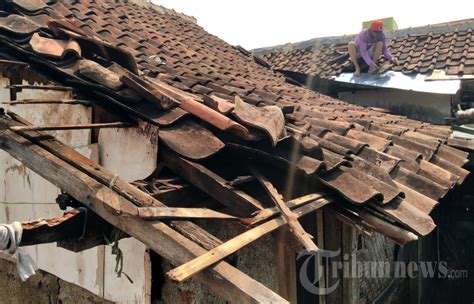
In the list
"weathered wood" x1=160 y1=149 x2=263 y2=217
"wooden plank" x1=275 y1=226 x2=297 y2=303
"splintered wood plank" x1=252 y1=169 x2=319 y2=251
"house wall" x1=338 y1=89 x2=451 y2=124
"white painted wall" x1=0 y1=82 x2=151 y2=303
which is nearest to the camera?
"splintered wood plank" x1=252 y1=169 x2=319 y2=251

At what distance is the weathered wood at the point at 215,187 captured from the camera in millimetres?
2467

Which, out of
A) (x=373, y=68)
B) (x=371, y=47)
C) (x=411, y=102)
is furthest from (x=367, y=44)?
(x=411, y=102)

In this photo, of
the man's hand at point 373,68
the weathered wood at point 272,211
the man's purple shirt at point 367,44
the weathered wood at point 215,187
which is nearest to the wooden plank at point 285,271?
the weathered wood at point 272,211

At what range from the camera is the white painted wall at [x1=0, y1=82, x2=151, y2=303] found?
293 cm

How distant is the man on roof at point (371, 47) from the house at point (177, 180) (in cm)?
594

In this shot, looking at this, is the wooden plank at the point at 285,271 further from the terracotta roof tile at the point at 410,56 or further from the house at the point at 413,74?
the terracotta roof tile at the point at 410,56

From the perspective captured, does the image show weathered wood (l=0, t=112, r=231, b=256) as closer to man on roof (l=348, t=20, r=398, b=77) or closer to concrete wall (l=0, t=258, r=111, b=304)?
concrete wall (l=0, t=258, r=111, b=304)

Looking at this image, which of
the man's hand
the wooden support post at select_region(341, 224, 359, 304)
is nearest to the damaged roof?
the wooden support post at select_region(341, 224, 359, 304)

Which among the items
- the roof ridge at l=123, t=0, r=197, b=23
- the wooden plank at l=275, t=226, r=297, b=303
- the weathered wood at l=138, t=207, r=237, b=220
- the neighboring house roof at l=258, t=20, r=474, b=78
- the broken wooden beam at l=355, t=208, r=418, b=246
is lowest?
the wooden plank at l=275, t=226, r=297, b=303

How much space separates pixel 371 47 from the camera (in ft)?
33.3

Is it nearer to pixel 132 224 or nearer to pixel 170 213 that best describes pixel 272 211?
pixel 170 213

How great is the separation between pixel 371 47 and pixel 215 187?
29.0 feet

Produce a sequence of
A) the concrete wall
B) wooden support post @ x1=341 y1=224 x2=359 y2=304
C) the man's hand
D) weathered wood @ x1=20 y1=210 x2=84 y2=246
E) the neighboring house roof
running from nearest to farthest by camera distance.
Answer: weathered wood @ x1=20 y1=210 x2=84 y2=246, the concrete wall, wooden support post @ x1=341 y1=224 x2=359 y2=304, the neighboring house roof, the man's hand

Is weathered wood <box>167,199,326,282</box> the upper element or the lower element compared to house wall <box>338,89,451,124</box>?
upper
